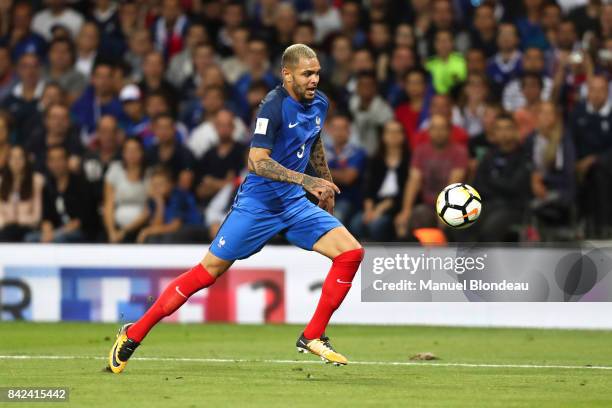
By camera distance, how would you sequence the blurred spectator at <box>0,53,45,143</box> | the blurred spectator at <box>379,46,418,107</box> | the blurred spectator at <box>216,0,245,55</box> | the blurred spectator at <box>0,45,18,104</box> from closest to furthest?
the blurred spectator at <box>379,46,418,107</box>, the blurred spectator at <box>0,53,45,143</box>, the blurred spectator at <box>216,0,245,55</box>, the blurred spectator at <box>0,45,18,104</box>

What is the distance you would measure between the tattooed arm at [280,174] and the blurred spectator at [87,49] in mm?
11330

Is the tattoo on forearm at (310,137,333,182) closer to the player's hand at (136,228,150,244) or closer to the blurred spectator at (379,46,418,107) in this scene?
the player's hand at (136,228,150,244)

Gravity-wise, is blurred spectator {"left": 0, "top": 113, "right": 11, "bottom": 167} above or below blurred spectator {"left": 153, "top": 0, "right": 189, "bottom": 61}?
below

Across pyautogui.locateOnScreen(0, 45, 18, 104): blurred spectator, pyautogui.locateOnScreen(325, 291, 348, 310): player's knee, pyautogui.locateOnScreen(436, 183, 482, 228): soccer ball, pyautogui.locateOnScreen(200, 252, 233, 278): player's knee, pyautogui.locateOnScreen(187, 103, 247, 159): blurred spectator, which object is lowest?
pyautogui.locateOnScreen(325, 291, 348, 310): player's knee

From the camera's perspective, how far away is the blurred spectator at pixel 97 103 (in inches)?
786

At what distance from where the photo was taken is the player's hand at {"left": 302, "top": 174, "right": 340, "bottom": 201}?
9789 mm

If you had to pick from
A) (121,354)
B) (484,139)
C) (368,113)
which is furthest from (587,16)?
(121,354)

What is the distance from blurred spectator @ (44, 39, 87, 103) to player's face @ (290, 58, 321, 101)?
433 inches

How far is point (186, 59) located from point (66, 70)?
193 cm

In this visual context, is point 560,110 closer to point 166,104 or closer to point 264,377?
point 166,104

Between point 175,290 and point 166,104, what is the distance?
31.1 ft

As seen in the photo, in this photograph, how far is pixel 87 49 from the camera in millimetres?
21094

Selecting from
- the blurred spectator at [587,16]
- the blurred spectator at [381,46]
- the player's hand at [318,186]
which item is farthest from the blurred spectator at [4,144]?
the player's hand at [318,186]

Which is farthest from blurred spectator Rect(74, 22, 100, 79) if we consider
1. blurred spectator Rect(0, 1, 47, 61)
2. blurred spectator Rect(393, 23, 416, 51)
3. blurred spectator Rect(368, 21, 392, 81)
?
blurred spectator Rect(393, 23, 416, 51)
